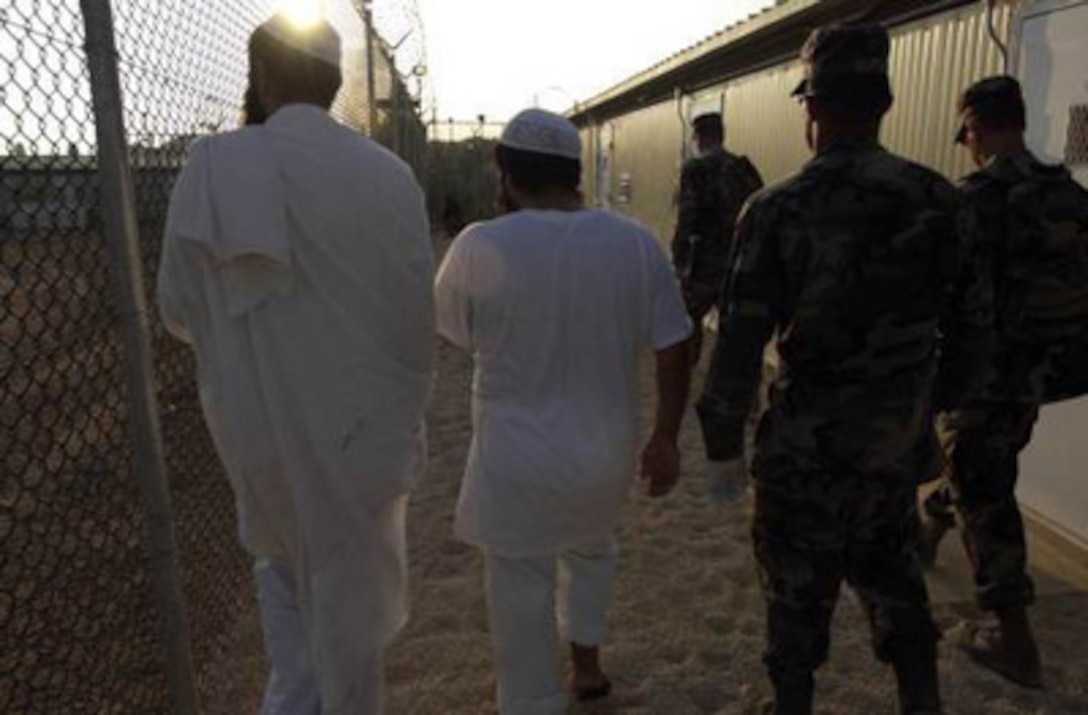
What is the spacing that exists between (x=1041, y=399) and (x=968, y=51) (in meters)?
2.96

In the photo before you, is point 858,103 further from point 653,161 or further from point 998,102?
point 653,161

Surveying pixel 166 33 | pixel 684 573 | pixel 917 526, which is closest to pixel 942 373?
pixel 917 526

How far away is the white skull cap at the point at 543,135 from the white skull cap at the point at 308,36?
0.52 metres

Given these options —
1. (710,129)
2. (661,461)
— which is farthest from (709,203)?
(661,461)

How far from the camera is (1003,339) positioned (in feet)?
10.7

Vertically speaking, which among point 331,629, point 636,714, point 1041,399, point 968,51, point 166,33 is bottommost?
point 636,714

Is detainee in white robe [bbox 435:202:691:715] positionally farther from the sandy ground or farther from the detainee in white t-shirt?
the sandy ground

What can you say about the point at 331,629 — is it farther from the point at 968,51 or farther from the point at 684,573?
the point at 968,51

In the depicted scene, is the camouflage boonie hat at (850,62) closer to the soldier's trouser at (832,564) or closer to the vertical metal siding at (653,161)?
the soldier's trouser at (832,564)

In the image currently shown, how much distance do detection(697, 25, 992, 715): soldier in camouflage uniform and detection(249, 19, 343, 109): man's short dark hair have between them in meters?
1.18

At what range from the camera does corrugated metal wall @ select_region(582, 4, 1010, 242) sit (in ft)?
18.1

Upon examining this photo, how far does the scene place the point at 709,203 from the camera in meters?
6.71

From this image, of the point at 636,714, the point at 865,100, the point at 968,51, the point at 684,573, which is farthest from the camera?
the point at 968,51

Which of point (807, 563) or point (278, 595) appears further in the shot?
point (807, 563)
